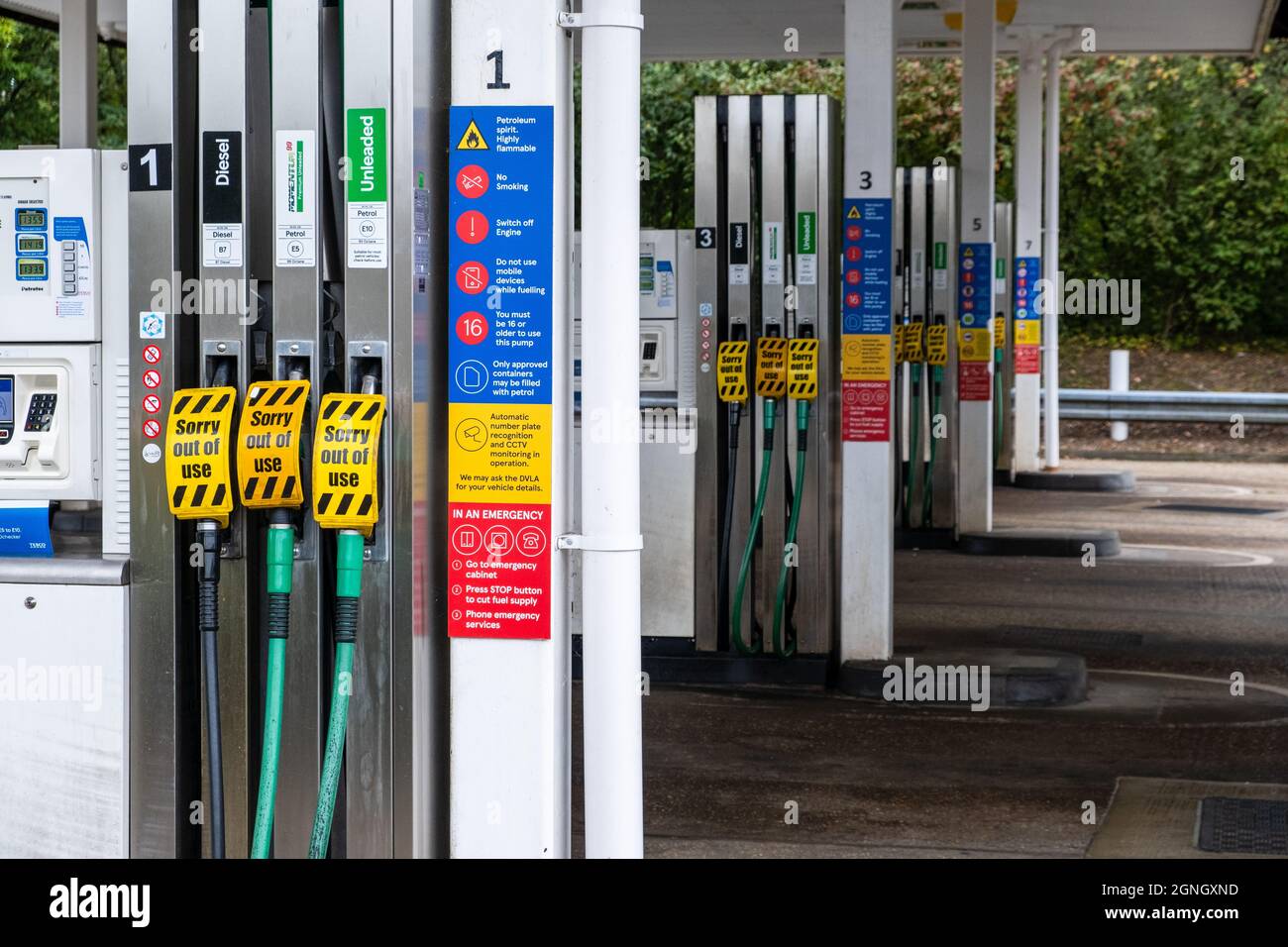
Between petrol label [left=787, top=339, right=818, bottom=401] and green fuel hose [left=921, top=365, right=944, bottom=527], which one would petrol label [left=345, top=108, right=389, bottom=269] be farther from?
green fuel hose [left=921, top=365, right=944, bottom=527]

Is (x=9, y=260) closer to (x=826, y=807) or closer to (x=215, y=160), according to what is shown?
(x=215, y=160)

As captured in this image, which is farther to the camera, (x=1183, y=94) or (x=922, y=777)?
(x=1183, y=94)

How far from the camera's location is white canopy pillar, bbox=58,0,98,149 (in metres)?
14.0

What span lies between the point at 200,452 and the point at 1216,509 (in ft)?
52.3

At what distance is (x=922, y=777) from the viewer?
7.57 metres

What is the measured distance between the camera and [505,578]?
4.13m

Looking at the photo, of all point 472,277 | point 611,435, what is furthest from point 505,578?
point 472,277

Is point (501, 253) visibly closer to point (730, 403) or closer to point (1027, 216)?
point (730, 403)

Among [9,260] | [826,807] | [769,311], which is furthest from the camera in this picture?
[769,311]

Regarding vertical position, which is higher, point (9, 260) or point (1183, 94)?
point (1183, 94)

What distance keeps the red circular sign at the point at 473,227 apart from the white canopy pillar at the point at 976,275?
→ 38.4 ft

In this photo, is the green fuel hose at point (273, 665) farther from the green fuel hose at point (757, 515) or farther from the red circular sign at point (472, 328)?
the green fuel hose at point (757, 515)
